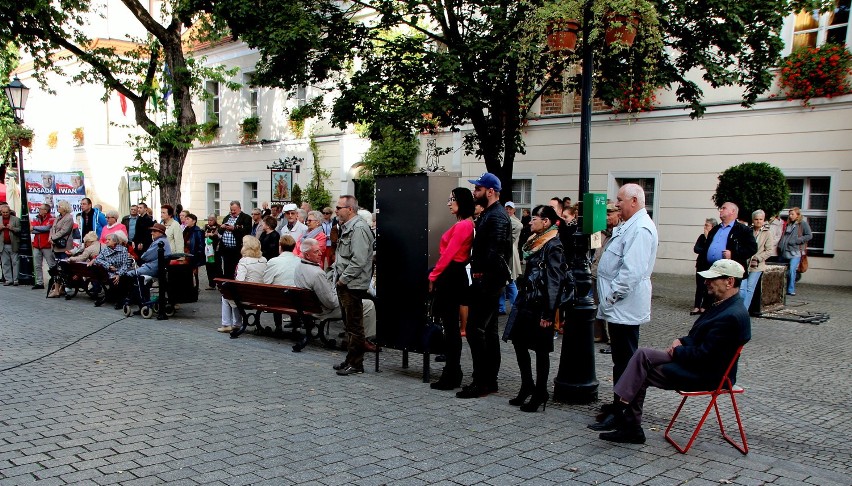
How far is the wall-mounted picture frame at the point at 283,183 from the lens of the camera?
24.6 metres

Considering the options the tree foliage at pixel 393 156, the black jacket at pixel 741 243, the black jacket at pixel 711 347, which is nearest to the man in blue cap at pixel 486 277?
the black jacket at pixel 711 347

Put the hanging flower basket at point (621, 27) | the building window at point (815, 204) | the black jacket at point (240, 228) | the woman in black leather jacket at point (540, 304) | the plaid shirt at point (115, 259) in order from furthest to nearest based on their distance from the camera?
the building window at point (815, 204), the black jacket at point (240, 228), the plaid shirt at point (115, 259), the hanging flower basket at point (621, 27), the woman in black leather jacket at point (540, 304)

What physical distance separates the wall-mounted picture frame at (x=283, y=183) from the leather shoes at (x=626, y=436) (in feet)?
68.0

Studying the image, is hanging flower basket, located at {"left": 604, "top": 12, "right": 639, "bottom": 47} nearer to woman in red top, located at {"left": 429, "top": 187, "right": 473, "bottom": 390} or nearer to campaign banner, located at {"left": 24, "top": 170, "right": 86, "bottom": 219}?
woman in red top, located at {"left": 429, "top": 187, "right": 473, "bottom": 390}

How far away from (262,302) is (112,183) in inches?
1225

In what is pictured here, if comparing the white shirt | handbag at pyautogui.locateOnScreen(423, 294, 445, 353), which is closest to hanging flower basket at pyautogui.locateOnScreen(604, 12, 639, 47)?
handbag at pyautogui.locateOnScreen(423, 294, 445, 353)

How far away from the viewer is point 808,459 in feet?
16.0

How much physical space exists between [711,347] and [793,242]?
10687 millimetres

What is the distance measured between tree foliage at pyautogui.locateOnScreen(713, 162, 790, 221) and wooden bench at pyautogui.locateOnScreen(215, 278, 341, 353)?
8.84 meters

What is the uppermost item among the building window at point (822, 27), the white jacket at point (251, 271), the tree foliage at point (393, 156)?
the building window at point (822, 27)

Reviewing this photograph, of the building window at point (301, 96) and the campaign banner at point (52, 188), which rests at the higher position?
the building window at point (301, 96)

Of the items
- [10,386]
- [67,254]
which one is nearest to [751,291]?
[10,386]

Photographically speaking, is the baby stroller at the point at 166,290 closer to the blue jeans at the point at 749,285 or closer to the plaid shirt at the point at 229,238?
the plaid shirt at the point at 229,238

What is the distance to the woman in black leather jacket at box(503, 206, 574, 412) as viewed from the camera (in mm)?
5707
